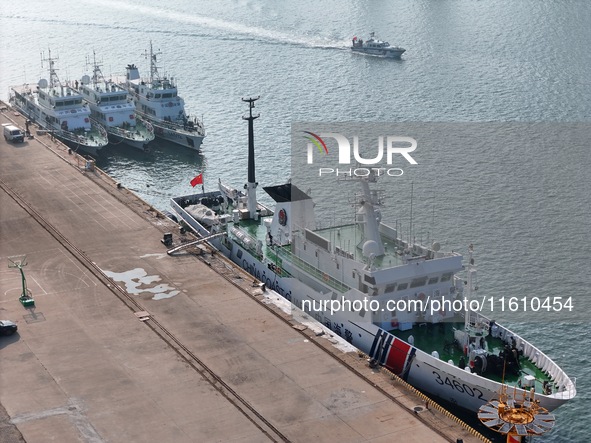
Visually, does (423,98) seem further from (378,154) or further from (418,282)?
(418,282)

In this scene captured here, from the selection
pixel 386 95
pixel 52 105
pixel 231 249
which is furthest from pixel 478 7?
pixel 231 249

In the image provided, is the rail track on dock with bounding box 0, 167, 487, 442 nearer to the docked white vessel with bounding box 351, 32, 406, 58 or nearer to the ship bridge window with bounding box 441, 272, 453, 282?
the ship bridge window with bounding box 441, 272, 453, 282

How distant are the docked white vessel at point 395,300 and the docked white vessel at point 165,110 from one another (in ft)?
138

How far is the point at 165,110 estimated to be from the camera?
116438 mm

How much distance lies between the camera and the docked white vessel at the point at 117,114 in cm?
11300

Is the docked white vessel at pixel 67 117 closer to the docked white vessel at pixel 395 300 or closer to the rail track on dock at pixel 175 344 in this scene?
the rail track on dock at pixel 175 344

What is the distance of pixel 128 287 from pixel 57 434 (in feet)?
63.7

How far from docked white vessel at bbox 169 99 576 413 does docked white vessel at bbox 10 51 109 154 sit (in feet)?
145

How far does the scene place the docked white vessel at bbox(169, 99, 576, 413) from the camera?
5519cm

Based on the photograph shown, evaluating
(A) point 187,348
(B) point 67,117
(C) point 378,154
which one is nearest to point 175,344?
(A) point 187,348

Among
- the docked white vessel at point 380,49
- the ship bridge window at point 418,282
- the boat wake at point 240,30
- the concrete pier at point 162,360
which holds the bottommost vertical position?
the concrete pier at point 162,360

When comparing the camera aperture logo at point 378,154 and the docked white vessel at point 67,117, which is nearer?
the camera aperture logo at point 378,154

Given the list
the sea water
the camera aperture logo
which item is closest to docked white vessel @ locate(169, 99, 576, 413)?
the sea water

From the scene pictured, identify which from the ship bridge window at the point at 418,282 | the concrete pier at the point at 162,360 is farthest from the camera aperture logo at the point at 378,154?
the ship bridge window at the point at 418,282
